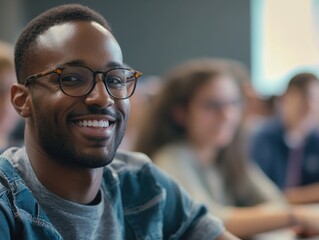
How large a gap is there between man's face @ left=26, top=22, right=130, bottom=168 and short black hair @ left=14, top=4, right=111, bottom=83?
2 cm

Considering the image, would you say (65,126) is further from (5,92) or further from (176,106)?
(5,92)

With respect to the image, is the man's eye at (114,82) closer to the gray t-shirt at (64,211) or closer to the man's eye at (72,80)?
the man's eye at (72,80)

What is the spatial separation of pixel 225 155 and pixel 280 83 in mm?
3201

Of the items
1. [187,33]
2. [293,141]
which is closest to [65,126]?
[293,141]

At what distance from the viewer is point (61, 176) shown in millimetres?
828

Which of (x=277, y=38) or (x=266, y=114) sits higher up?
(x=277, y=38)

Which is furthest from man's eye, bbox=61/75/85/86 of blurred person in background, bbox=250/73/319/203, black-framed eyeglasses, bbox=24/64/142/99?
blurred person in background, bbox=250/73/319/203

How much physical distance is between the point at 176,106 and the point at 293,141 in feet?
3.35

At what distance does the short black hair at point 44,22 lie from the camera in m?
0.84

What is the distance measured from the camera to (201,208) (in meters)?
1.07

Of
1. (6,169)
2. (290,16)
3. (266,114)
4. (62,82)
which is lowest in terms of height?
(266,114)

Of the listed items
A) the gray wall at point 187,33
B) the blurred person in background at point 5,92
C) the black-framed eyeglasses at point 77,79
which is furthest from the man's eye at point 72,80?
the gray wall at point 187,33

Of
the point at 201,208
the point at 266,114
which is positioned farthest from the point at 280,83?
the point at 201,208

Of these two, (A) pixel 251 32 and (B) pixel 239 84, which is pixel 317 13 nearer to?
(A) pixel 251 32
